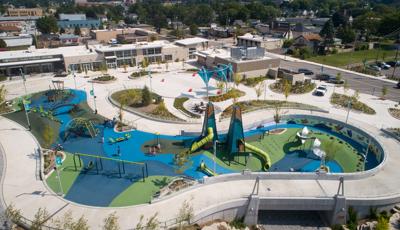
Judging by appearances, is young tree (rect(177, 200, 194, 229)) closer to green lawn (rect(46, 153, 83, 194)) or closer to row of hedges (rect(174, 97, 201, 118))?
green lawn (rect(46, 153, 83, 194))

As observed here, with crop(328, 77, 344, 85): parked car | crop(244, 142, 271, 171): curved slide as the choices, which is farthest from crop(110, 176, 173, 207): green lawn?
crop(328, 77, 344, 85): parked car

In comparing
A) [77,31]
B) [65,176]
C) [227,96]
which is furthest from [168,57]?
[77,31]

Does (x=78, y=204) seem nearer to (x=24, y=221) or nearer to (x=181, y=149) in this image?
(x=24, y=221)

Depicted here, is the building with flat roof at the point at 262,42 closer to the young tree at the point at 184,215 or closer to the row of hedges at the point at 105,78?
the row of hedges at the point at 105,78

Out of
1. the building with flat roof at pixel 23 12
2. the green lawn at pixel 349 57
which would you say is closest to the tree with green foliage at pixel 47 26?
the building with flat roof at pixel 23 12

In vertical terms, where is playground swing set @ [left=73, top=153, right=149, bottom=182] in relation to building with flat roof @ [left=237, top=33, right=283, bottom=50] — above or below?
below

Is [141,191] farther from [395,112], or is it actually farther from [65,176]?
[395,112]

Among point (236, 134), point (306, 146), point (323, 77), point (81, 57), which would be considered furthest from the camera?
point (81, 57)
